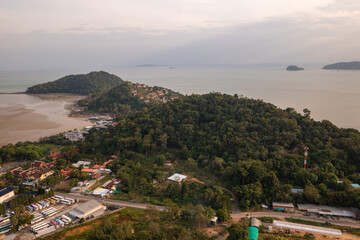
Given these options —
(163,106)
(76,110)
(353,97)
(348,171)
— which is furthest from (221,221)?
(353,97)

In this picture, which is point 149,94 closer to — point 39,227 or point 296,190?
point 296,190

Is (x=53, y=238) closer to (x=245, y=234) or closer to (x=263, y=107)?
(x=245, y=234)

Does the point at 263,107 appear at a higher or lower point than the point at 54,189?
higher

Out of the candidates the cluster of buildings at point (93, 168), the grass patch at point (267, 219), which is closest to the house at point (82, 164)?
the cluster of buildings at point (93, 168)

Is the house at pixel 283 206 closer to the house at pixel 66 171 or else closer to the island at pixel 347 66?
the house at pixel 66 171

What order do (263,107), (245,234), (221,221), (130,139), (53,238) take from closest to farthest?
(245,234), (53,238), (221,221), (130,139), (263,107)

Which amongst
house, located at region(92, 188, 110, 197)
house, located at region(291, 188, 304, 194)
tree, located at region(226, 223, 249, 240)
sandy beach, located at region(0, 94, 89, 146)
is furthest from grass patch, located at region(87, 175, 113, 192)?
sandy beach, located at region(0, 94, 89, 146)

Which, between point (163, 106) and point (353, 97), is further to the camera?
point (353, 97)

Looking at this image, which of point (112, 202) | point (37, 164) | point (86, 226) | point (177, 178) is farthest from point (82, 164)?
point (177, 178)
